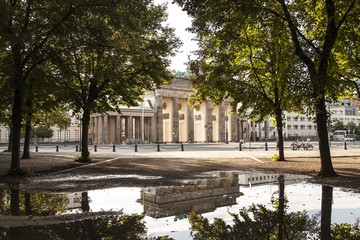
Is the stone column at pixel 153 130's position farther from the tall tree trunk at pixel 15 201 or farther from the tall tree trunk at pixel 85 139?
the tall tree trunk at pixel 15 201

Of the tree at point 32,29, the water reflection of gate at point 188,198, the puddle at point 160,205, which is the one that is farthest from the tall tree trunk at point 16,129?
the water reflection of gate at point 188,198

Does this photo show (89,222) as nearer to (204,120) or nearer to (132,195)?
(132,195)

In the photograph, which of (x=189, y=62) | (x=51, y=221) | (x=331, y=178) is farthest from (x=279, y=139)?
(x=51, y=221)

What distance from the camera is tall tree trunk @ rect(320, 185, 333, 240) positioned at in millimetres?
5004

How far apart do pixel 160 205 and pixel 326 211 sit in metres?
3.59

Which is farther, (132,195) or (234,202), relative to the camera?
(132,195)

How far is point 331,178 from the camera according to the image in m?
11.8

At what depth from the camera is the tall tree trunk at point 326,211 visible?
16.4 ft

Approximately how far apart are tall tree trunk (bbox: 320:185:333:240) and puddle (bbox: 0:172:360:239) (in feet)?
0.07

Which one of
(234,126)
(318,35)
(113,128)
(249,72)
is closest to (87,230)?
(318,35)

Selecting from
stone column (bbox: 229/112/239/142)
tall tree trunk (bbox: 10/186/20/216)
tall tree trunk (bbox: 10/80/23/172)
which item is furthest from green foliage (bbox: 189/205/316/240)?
stone column (bbox: 229/112/239/142)

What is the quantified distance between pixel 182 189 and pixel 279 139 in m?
14.0

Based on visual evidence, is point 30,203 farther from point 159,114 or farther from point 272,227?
point 159,114

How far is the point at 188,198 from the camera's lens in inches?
314
